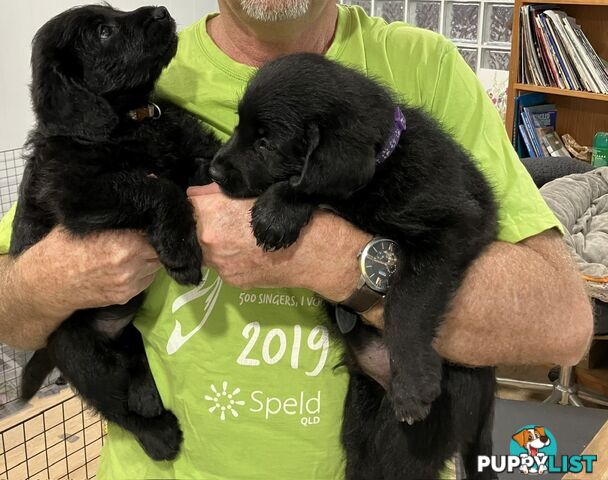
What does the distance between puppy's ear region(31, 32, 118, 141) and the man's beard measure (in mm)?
328

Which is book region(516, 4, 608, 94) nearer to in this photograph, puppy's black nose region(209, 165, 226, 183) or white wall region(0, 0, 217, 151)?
white wall region(0, 0, 217, 151)

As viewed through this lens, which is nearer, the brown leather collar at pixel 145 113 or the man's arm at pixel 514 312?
the man's arm at pixel 514 312

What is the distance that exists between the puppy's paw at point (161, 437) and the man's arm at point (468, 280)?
368 mm

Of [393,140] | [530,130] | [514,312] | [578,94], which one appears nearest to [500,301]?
[514,312]

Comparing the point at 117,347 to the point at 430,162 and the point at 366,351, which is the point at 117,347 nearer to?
the point at 366,351

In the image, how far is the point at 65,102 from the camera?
1.22 metres

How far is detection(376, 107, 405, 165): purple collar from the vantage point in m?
1.09

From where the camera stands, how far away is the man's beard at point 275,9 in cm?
124

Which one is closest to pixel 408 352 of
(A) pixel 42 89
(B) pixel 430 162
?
(B) pixel 430 162

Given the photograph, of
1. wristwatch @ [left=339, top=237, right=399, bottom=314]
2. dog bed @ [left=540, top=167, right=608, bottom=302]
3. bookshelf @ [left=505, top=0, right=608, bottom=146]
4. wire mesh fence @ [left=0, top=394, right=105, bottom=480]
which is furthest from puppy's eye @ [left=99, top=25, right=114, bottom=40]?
bookshelf @ [left=505, top=0, right=608, bottom=146]

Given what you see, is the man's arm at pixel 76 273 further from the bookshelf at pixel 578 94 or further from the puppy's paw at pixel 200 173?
the bookshelf at pixel 578 94

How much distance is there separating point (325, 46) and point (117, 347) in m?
0.77

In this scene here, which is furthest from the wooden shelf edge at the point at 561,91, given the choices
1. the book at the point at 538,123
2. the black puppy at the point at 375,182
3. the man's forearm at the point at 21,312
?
the man's forearm at the point at 21,312

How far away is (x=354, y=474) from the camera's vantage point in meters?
1.32
